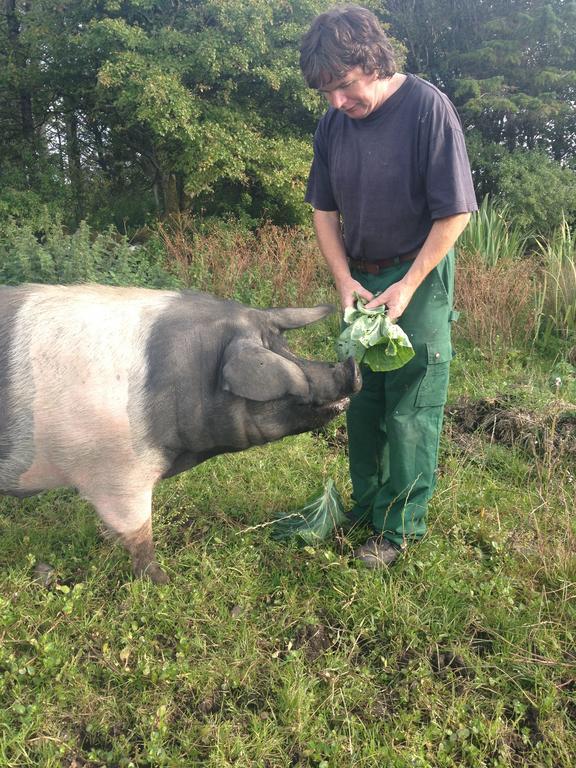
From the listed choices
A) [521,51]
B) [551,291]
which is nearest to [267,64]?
[551,291]

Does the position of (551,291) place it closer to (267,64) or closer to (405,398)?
(405,398)

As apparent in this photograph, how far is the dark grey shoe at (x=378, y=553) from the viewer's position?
2.65 meters

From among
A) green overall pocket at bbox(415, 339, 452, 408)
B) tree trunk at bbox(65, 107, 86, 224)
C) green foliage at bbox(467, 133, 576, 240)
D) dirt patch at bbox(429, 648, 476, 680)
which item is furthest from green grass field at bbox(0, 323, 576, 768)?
tree trunk at bbox(65, 107, 86, 224)

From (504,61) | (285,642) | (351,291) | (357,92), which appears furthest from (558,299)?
(504,61)

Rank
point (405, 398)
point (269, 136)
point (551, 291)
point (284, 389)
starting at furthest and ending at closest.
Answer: point (269, 136), point (551, 291), point (405, 398), point (284, 389)

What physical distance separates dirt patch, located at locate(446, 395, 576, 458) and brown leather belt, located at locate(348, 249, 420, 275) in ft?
4.77

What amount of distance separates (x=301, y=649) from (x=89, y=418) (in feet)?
3.83

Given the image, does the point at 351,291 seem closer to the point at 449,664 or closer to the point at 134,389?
the point at 134,389

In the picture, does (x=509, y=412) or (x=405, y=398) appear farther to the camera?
(x=509, y=412)

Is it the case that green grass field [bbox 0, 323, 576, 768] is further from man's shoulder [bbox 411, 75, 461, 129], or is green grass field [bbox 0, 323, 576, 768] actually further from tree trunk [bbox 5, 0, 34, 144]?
tree trunk [bbox 5, 0, 34, 144]

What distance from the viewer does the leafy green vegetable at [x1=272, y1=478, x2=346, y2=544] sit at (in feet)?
9.15

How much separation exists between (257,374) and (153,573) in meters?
1.08

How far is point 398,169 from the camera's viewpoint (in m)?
2.25

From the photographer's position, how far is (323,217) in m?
2.68
